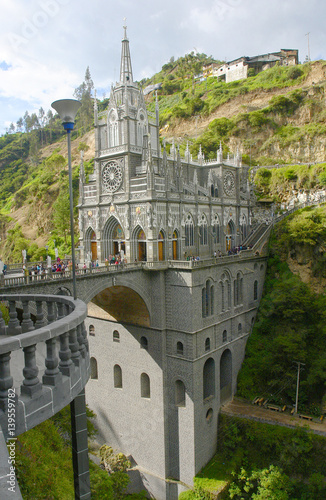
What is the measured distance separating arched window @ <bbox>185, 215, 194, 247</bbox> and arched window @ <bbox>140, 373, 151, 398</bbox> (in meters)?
12.7

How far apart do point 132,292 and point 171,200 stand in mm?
8884

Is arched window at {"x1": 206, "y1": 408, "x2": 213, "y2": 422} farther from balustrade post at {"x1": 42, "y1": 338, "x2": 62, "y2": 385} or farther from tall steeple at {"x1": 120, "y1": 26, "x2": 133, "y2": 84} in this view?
tall steeple at {"x1": 120, "y1": 26, "x2": 133, "y2": 84}

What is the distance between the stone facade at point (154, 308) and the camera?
2930 centimetres

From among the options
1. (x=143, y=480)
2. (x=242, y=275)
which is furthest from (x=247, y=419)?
(x=242, y=275)

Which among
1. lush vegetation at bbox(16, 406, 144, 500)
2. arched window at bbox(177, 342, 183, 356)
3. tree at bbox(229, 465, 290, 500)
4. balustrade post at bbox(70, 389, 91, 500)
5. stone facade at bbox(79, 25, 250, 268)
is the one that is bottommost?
tree at bbox(229, 465, 290, 500)

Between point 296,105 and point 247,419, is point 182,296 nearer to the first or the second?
point 247,419

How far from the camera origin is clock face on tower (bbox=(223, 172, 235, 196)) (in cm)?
4175

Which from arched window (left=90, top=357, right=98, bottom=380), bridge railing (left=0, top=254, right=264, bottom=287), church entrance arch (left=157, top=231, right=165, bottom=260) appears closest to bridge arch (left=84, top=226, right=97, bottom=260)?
church entrance arch (left=157, top=231, right=165, bottom=260)

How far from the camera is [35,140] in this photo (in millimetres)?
106312

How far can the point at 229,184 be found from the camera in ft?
139

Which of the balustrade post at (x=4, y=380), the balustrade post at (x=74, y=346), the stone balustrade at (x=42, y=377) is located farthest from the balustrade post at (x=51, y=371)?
the balustrade post at (x=4, y=380)

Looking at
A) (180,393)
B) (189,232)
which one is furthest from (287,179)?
(180,393)

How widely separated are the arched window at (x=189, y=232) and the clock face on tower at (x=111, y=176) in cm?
758

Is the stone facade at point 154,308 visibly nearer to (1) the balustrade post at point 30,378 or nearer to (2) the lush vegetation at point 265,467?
(2) the lush vegetation at point 265,467
